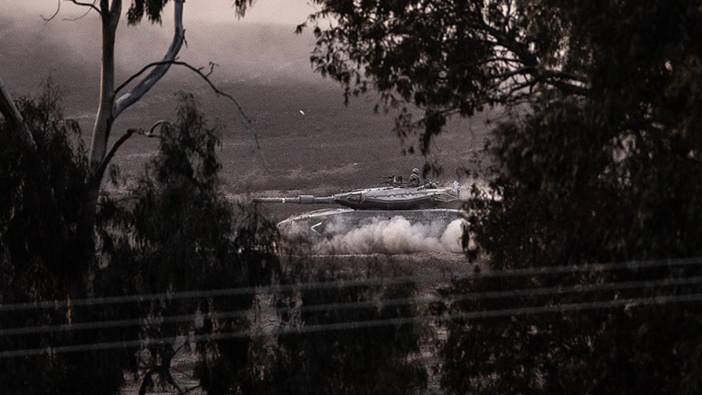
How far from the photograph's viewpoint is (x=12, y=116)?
65.2ft

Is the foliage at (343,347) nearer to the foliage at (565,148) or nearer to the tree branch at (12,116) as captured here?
the foliage at (565,148)

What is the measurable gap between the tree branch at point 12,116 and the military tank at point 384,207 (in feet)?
132

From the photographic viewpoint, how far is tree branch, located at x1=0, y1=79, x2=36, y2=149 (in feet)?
64.7

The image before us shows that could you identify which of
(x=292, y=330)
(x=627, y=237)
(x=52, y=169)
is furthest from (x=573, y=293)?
(x=52, y=169)

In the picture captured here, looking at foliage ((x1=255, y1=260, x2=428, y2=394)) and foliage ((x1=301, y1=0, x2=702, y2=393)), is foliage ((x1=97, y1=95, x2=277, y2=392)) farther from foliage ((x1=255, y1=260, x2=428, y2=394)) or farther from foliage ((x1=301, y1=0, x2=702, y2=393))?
foliage ((x1=301, y1=0, x2=702, y2=393))

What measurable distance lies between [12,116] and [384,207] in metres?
42.7

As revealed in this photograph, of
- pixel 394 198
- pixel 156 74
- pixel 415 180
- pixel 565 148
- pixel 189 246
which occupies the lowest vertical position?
pixel 394 198

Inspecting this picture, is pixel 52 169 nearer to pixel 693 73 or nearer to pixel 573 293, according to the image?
pixel 573 293

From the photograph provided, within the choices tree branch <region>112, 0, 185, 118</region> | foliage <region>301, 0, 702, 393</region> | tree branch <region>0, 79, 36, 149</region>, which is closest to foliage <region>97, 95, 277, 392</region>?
tree branch <region>0, 79, 36, 149</region>

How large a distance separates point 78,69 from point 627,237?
92751 millimetres

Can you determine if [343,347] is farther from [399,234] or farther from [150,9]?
[399,234]

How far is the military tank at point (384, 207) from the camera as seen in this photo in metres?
62.1

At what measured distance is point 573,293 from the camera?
16.0 meters

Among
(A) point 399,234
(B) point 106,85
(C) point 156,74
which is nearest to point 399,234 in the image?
(A) point 399,234
